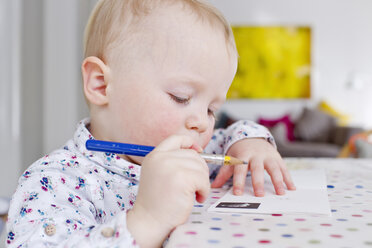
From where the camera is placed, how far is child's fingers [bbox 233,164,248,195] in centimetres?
64

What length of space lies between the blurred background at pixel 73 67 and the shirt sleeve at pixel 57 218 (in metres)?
2.33

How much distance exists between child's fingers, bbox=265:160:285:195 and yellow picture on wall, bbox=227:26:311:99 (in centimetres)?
540

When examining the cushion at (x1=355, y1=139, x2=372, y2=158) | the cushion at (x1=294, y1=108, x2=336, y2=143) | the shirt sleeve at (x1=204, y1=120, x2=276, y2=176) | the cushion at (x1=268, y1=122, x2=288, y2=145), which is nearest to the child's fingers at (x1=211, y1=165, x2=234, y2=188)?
the shirt sleeve at (x1=204, y1=120, x2=276, y2=176)

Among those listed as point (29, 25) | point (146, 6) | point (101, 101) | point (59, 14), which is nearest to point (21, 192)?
point (101, 101)

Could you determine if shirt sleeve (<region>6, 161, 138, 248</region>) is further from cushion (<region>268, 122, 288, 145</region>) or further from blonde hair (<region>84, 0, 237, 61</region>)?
cushion (<region>268, 122, 288, 145</region>)

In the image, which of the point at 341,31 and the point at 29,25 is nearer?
the point at 29,25

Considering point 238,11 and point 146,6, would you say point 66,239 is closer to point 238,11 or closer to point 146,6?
point 146,6

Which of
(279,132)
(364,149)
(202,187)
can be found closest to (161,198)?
(202,187)

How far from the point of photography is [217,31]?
674 millimetres

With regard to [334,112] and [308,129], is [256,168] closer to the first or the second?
[308,129]

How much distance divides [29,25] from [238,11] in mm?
3547

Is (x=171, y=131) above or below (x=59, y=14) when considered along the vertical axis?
below

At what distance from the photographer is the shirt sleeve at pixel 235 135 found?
2.79 ft

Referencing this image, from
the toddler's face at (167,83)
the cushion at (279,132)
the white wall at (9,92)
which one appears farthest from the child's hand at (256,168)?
the cushion at (279,132)
